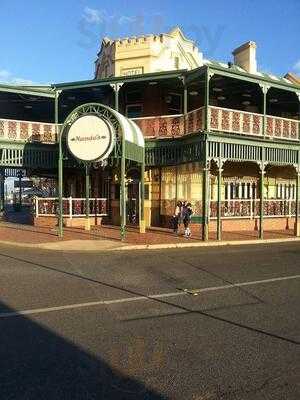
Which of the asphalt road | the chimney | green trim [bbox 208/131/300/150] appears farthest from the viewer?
the chimney

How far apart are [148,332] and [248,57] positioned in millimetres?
28808

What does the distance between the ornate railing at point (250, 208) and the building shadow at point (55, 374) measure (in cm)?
1827

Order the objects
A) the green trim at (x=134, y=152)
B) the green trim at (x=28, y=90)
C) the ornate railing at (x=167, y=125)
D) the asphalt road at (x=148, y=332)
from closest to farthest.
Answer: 1. the asphalt road at (x=148, y=332)
2. the green trim at (x=134, y=152)
3. the ornate railing at (x=167, y=125)
4. the green trim at (x=28, y=90)

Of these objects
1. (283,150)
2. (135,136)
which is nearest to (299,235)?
(283,150)

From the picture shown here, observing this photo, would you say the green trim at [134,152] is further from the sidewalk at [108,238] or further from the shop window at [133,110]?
the shop window at [133,110]

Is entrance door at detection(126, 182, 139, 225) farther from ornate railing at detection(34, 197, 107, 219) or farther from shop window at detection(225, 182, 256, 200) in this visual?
shop window at detection(225, 182, 256, 200)

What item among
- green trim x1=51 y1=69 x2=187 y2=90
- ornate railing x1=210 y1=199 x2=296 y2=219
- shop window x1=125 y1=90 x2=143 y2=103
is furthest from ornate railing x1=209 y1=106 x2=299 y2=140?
shop window x1=125 y1=90 x2=143 y2=103

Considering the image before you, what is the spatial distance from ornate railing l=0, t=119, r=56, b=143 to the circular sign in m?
5.31

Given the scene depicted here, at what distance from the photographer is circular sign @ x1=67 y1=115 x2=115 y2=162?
63.2ft

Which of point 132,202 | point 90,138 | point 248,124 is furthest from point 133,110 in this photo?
point 90,138

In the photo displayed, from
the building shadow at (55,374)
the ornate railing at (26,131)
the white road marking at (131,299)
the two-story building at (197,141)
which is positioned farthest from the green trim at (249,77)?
the building shadow at (55,374)

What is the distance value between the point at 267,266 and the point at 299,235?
9.93m

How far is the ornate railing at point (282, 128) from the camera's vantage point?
2281 cm

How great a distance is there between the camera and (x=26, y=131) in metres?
24.7
